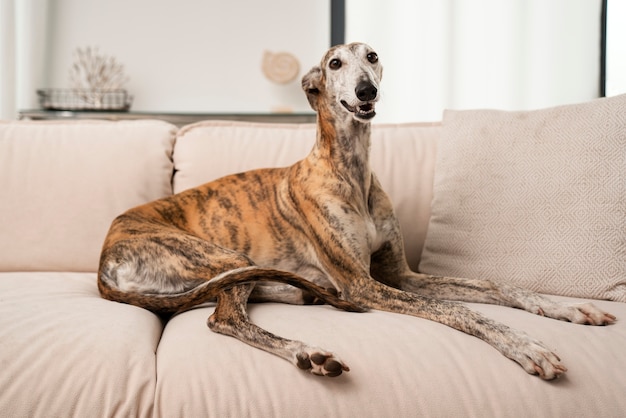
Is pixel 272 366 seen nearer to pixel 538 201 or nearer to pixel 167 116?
pixel 538 201

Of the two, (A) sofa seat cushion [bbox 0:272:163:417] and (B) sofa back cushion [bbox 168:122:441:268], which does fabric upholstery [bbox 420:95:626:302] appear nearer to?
(B) sofa back cushion [bbox 168:122:441:268]

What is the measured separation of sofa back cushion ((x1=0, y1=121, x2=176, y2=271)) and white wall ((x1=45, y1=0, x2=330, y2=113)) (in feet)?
7.16

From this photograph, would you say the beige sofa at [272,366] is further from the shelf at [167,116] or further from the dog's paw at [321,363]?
the shelf at [167,116]

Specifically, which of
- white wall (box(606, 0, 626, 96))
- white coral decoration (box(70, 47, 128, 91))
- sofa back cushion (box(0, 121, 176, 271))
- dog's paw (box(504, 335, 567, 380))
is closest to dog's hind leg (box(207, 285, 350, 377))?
dog's paw (box(504, 335, 567, 380))

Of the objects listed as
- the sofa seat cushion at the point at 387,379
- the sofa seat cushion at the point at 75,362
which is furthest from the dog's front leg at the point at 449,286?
the sofa seat cushion at the point at 75,362

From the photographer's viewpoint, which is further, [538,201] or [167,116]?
[167,116]

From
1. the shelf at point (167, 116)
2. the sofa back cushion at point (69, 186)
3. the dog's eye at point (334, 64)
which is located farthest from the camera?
the shelf at point (167, 116)

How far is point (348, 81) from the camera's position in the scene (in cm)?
169

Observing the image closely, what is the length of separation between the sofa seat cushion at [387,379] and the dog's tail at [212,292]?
115mm

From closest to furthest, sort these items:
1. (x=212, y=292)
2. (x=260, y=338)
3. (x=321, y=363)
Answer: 1. (x=321, y=363)
2. (x=260, y=338)
3. (x=212, y=292)

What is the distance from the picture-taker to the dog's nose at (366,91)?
63.8 inches

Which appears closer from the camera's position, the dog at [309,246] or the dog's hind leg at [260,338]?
the dog's hind leg at [260,338]

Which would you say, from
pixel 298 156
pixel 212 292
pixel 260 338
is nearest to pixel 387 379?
pixel 260 338

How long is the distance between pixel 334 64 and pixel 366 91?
189 millimetres
